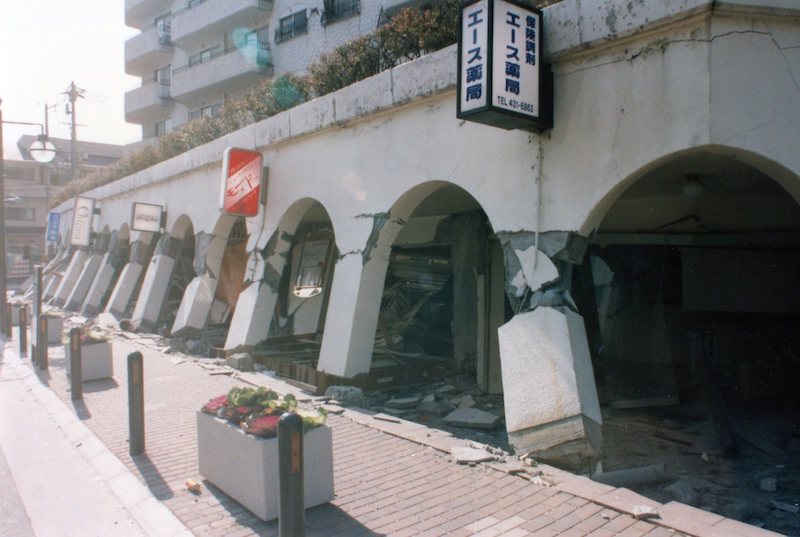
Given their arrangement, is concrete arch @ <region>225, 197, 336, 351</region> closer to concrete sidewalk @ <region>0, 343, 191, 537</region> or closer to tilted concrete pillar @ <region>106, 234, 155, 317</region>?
concrete sidewalk @ <region>0, 343, 191, 537</region>

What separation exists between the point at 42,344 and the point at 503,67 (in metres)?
9.33

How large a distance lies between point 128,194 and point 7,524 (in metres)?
16.7

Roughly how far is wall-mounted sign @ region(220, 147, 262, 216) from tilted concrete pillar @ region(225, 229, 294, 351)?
29.8 inches

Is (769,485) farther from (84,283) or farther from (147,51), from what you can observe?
(147,51)

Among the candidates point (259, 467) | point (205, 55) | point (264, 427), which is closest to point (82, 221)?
point (205, 55)

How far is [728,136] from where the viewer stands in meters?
4.88

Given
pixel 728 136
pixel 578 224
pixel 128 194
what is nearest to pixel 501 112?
pixel 578 224

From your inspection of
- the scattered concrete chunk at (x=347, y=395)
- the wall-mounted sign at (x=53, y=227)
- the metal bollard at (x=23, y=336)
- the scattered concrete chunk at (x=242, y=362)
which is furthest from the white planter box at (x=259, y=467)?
the wall-mounted sign at (x=53, y=227)

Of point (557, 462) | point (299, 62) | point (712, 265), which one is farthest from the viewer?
point (299, 62)

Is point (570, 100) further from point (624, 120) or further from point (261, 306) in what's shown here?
point (261, 306)

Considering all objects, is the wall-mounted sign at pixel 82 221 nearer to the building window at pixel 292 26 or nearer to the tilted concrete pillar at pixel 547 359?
the building window at pixel 292 26

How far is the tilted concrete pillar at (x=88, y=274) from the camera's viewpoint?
21469 mm

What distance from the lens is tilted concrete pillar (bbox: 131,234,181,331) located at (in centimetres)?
1515

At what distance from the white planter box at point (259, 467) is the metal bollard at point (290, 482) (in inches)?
21.6
